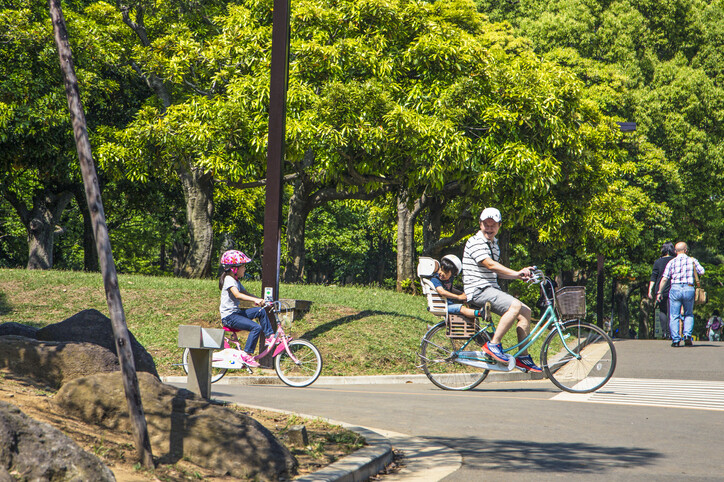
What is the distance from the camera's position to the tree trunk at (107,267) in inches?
181

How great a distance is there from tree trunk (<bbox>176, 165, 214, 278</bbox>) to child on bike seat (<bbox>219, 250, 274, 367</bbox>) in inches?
507

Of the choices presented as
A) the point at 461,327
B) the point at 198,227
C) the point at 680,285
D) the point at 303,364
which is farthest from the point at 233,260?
the point at 198,227

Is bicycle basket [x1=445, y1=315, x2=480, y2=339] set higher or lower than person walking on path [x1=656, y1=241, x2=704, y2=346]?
lower

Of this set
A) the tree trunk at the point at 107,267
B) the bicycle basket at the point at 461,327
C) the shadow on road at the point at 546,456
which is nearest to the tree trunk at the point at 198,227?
the bicycle basket at the point at 461,327

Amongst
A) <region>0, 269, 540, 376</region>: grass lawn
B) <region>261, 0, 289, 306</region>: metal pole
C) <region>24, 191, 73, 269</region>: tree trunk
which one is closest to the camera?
<region>261, 0, 289, 306</region>: metal pole

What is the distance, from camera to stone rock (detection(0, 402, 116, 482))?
367cm

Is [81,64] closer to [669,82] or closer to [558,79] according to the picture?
[558,79]

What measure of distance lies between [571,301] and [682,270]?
22.2 feet

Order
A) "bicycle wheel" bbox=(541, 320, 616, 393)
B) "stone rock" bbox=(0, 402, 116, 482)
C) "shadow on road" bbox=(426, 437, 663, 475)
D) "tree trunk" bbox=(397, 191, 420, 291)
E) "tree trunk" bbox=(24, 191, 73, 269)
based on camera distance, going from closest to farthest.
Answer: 1. "stone rock" bbox=(0, 402, 116, 482)
2. "shadow on road" bbox=(426, 437, 663, 475)
3. "bicycle wheel" bbox=(541, 320, 616, 393)
4. "tree trunk" bbox=(397, 191, 420, 291)
5. "tree trunk" bbox=(24, 191, 73, 269)

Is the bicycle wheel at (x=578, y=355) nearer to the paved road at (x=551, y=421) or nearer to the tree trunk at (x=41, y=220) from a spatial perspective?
the paved road at (x=551, y=421)

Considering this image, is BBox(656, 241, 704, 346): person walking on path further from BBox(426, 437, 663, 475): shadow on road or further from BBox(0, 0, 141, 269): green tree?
BBox(0, 0, 141, 269): green tree

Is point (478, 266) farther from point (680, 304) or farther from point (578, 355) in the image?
point (680, 304)

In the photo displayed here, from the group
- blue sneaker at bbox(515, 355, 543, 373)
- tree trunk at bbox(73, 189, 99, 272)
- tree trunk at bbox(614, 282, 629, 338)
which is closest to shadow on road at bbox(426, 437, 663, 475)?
blue sneaker at bbox(515, 355, 543, 373)

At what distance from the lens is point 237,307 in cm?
1102
